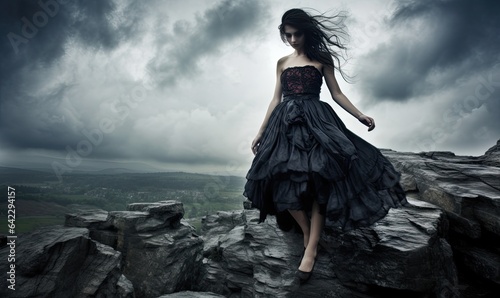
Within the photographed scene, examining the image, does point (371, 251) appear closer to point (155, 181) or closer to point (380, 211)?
point (380, 211)

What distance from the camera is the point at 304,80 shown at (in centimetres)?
423

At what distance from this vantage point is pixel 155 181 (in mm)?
120500

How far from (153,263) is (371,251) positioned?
231 inches

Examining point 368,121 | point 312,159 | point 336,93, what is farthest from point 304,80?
point 312,159

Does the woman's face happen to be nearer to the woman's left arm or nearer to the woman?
the woman

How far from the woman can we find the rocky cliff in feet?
1.95

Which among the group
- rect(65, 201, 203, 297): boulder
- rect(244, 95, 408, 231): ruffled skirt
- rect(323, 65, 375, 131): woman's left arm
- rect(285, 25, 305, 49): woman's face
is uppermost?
rect(285, 25, 305, 49): woman's face

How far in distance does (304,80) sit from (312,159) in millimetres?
1756

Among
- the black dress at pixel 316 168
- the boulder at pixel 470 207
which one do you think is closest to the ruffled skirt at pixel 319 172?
the black dress at pixel 316 168

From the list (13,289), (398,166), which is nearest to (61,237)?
(13,289)

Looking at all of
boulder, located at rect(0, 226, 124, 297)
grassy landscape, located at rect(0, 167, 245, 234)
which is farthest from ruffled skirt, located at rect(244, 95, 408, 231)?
grassy landscape, located at rect(0, 167, 245, 234)

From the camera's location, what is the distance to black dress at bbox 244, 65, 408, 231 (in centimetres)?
316

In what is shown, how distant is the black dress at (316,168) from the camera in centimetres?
316

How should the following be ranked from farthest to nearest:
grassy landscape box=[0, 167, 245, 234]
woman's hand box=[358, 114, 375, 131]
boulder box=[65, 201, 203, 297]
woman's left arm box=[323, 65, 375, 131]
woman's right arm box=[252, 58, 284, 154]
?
grassy landscape box=[0, 167, 245, 234] → boulder box=[65, 201, 203, 297] → woman's right arm box=[252, 58, 284, 154] → woman's left arm box=[323, 65, 375, 131] → woman's hand box=[358, 114, 375, 131]
